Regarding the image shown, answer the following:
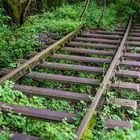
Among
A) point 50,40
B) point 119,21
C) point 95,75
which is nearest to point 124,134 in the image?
point 95,75

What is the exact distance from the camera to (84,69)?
6059 millimetres

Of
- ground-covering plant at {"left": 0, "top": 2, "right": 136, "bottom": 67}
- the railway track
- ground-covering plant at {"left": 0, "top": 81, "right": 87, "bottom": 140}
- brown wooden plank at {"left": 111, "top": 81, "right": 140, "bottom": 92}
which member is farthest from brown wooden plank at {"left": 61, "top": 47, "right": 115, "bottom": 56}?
ground-covering plant at {"left": 0, "top": 81, "right": 87, "bottom": 140}

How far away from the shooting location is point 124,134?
3.79m

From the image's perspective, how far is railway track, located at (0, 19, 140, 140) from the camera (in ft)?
13.6

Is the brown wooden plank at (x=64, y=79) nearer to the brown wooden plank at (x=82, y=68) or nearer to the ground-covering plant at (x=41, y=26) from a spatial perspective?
the brown wooden plank at (x=82, y=68)

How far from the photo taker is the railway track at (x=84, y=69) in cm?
413

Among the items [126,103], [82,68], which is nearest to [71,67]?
[82,68]

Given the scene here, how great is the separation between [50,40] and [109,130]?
4.36 metres

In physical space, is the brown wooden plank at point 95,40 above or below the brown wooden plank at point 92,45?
above

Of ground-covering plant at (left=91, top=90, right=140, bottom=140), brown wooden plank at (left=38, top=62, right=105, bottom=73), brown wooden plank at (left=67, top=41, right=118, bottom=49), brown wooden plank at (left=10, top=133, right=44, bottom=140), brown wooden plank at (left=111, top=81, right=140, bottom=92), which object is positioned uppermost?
brown wooden plank at (left=67, top=41, right=118, bottom=49)

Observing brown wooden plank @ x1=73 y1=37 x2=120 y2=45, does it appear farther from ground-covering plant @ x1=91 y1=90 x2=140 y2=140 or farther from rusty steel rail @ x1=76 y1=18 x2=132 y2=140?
ground-covering plant @ x1=91 y1=90 x2=140 y2=140

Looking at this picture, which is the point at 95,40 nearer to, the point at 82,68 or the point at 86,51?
the point at 86,51

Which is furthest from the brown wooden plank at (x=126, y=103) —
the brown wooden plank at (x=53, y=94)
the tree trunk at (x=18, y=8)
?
the tree trunk at (x=18, y=8)

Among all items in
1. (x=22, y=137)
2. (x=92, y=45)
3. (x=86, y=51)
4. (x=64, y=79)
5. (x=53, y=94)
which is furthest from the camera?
(x=92, y=45)
